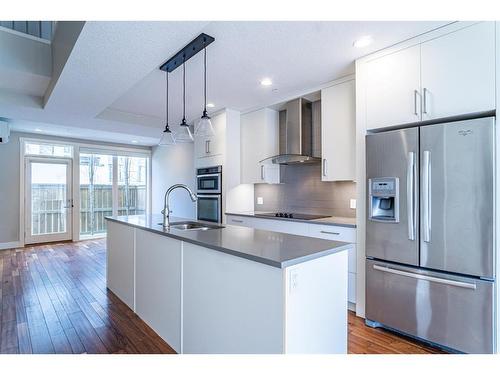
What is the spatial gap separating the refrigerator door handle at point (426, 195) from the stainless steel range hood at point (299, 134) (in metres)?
1.42

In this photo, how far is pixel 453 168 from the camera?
1875 mm

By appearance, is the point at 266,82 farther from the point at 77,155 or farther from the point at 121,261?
the point at 77,155

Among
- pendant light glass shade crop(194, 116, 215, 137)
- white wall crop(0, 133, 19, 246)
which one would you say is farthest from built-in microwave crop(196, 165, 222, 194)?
white wall crop(0, 133, 19, 246)

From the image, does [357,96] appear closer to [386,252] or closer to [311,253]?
[386,252]

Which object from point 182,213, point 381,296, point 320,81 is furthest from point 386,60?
point 182,213

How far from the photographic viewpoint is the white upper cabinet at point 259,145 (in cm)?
383

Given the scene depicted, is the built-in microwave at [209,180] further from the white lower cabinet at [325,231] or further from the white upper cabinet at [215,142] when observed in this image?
the white lower cabinet at [325,231]

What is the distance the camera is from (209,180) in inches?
168

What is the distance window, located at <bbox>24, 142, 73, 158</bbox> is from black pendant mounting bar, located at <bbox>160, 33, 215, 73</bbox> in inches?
194

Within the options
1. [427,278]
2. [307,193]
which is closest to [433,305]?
[427,278]

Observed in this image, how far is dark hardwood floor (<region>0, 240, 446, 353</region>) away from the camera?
6.74ft

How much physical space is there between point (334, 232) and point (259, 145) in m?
1.77
